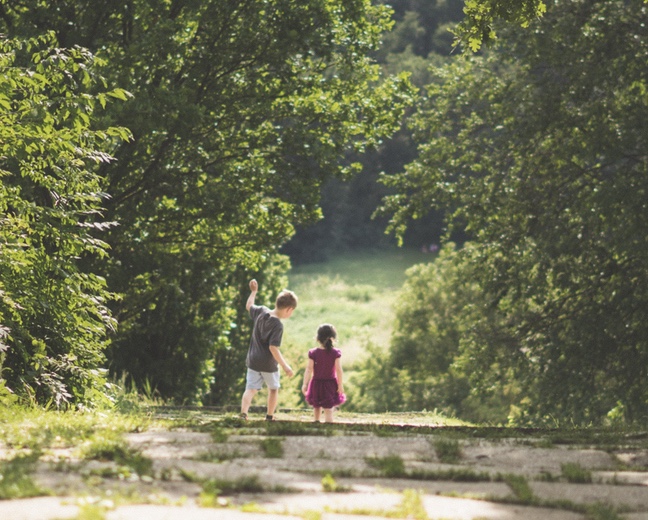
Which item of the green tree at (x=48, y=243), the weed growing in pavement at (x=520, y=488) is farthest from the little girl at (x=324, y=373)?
the weed growing in pavement at (x=520, y=488)

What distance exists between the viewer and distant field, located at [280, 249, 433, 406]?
53188mm

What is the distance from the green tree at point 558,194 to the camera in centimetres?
1634

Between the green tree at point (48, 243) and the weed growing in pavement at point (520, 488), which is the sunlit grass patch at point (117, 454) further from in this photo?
the green tree at point (48, 243)

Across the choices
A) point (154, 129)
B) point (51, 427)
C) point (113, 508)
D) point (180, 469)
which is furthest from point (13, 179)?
point (113, 508)

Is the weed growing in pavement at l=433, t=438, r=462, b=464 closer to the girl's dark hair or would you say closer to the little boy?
the little boy

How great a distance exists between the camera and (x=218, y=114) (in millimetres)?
16406

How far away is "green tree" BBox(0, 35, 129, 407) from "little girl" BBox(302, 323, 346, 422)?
9.24 ft

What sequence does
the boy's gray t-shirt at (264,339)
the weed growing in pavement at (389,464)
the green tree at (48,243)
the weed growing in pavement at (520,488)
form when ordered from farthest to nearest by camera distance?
the boy's gray t-shirt at (264,339), the green tree at (48,243), the weed growing in pavement at (389,464), the weed growing in pavement at (520,488)

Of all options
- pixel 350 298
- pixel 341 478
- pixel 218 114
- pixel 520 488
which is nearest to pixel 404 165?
pixel 218 114

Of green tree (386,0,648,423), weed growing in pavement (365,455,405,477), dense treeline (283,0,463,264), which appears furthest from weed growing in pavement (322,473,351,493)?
dense treeline (283,0,463,264)

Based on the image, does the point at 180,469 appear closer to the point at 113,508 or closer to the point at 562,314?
the point at 113,508

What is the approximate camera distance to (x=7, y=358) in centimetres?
800

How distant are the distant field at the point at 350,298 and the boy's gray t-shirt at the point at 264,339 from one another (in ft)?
98.4

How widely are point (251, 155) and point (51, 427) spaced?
12.2 metres
